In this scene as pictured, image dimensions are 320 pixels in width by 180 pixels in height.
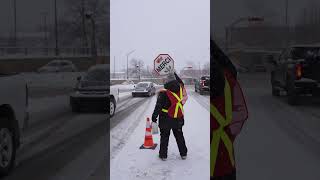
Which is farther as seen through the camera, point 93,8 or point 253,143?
point 93,8

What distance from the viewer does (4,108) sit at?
5.98m

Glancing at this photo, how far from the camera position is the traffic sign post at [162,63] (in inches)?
525

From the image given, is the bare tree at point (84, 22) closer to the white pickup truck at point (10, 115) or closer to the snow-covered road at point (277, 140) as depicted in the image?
the snow-covered road at point (277, 140)

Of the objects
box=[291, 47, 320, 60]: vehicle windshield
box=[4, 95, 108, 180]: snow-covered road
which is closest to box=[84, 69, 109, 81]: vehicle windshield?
box=[4, 95, 108, 180]: snow-covered road

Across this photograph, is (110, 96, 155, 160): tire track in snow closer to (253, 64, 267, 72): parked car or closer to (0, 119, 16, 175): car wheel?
(0, 119, 16, 175): car wheel

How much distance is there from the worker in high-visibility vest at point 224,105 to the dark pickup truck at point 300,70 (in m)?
7.57

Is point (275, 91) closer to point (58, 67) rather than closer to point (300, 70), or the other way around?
point (300, 70)

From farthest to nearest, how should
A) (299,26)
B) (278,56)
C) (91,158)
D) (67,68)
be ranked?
(67,68)
(278,56)
(299,26)
(91,158)

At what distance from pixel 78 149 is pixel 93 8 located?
212 inches

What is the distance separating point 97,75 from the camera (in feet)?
45.2

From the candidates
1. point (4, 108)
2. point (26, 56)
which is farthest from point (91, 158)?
point (26, 56)

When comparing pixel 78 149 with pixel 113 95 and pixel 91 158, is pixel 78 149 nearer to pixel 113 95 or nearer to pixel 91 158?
pixel 91 158

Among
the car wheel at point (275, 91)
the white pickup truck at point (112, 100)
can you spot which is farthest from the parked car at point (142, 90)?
the car wheel at point (275, 91)

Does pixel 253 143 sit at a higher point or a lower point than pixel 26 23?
lower
